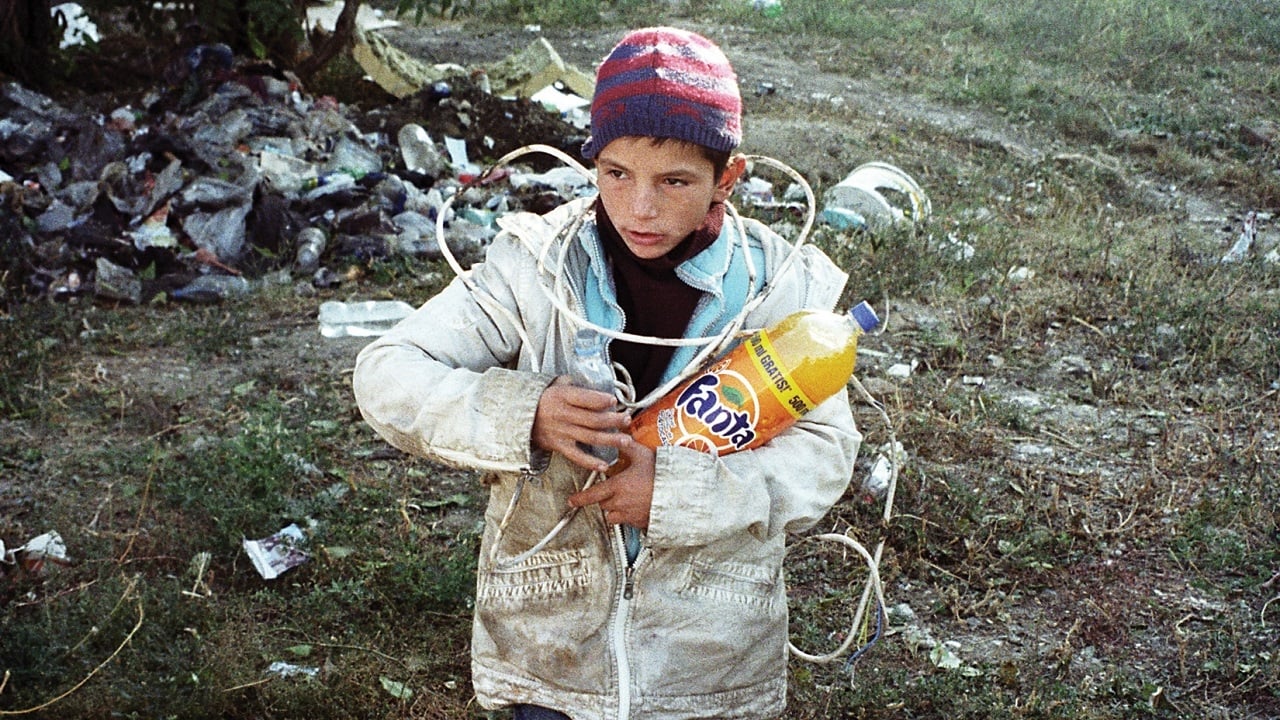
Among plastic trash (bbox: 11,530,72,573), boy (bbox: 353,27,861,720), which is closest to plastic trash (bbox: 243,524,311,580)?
plastic trash (bbox: 11,530,72,573)

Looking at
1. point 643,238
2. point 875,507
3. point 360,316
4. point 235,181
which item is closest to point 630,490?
point 643,238

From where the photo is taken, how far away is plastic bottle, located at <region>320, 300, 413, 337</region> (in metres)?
5.08

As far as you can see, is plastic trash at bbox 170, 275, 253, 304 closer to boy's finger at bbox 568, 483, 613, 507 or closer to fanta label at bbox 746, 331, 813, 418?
boy's finger at bbox 568, 483, 613, 507

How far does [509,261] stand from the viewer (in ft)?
7.11

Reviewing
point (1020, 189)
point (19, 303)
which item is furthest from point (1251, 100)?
point (19, 303)

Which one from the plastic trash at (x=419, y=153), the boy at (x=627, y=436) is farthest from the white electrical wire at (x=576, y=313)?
the plastic trash at (x=419, y=153)

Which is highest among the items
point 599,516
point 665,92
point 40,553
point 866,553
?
point 665,92

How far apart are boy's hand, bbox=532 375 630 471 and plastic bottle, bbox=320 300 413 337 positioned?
3.26 m

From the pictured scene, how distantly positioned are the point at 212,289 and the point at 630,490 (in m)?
3.90

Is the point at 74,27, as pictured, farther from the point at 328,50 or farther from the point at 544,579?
the point at 544,579

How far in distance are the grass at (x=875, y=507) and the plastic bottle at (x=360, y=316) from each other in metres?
0.13

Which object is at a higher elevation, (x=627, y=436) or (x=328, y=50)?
(x=627, y=436)

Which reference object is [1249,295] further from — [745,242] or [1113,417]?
[745,242]

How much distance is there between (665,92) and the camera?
6.50 feet
